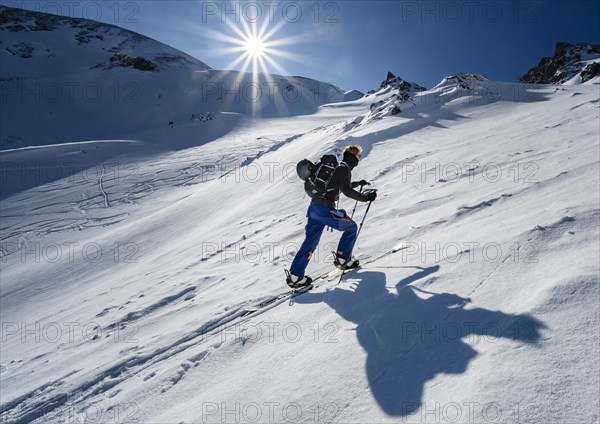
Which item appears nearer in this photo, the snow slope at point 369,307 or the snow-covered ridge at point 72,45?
the snow slope at point 369,307

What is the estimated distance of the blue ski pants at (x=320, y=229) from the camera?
5.04 m

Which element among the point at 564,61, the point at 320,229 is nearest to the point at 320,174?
the point at 320,229

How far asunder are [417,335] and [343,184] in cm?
254

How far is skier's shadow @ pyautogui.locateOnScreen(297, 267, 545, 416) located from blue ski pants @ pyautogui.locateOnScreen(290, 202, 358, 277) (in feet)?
4.73

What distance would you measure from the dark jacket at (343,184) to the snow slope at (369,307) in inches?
44.1

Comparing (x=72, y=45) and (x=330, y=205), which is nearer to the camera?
(x=330, y=205)

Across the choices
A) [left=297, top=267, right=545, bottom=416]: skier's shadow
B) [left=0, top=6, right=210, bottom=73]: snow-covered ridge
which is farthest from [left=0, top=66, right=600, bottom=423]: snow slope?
[left=0, top=6, right=210, bottom=73]: snow-covered ridge

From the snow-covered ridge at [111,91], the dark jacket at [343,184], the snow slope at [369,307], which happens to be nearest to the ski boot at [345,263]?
the snow slope at [369,307]

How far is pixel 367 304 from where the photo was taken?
3727 millimetres

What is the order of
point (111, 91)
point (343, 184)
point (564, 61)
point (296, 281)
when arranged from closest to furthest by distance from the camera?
point (343, 184) → point (296, 281) → point (564, 61) → point (111, 91)

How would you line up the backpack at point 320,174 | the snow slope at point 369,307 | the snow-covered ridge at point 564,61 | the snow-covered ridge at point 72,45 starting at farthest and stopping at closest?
the snow-covered ridge at point 72,45 → the snow-covered ridge at point 564,61 → the backpack at point 320,174 → the snow slope at point 369,307

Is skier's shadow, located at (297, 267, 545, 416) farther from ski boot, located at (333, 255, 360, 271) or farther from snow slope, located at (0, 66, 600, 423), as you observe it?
ski boot, located at (333, 255, 360, 271)

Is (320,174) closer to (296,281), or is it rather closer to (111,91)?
(296,281)

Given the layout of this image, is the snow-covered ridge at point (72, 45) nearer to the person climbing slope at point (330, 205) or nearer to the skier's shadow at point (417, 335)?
the person climbing slope at point (330, 205)
